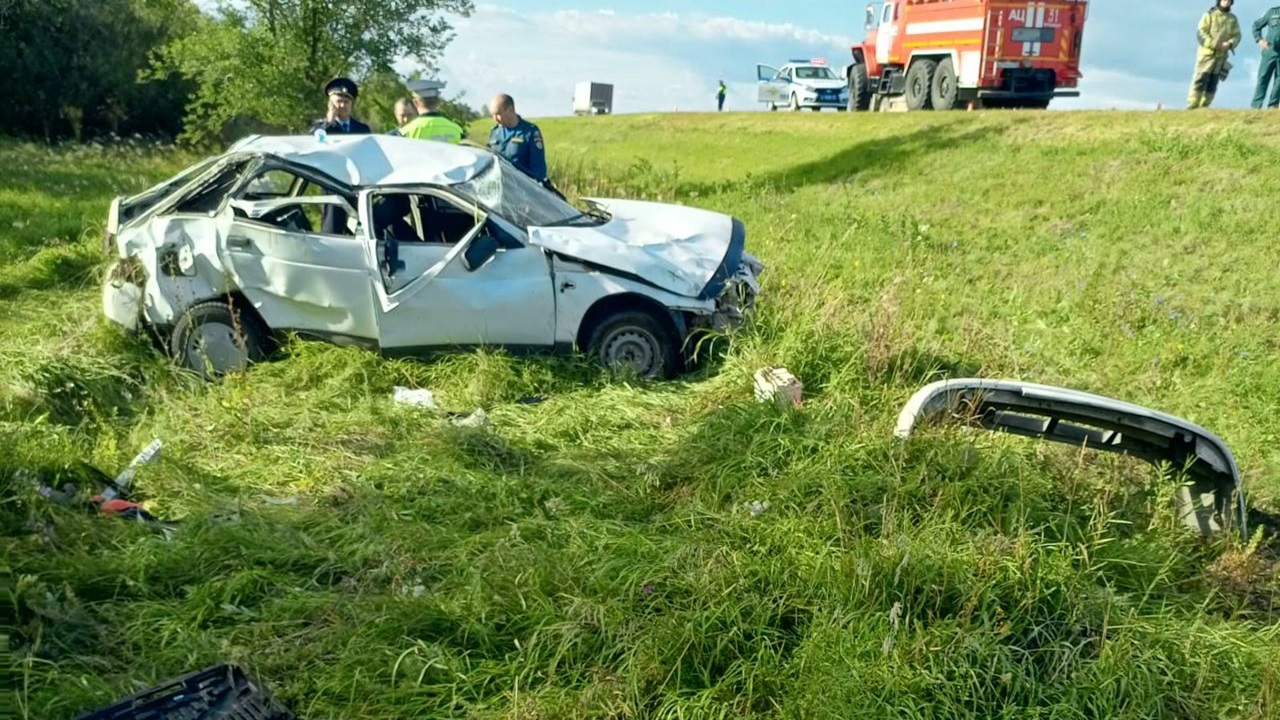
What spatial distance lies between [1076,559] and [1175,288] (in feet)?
18.0

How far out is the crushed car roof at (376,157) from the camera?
6.46 m

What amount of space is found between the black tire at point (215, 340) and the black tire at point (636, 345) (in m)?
2.25

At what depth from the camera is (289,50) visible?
14336mm

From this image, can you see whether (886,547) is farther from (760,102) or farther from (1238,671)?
(760,102)

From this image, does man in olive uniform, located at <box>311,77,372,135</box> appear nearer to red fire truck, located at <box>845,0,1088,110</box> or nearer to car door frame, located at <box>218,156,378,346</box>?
car door frame, located at <box>218,156,378,346</box>

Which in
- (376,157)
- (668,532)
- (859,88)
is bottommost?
(668,532)

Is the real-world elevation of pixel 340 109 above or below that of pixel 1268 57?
below

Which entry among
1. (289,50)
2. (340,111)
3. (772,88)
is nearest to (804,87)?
(772,88)

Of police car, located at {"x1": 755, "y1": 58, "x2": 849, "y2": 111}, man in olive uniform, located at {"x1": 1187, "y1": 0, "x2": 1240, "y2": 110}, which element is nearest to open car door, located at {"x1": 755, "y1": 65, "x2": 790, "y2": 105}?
police car, located at {"x1": 755, "y1": 58, "x2": 849, "y2": 111}

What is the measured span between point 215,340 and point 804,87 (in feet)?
84.3

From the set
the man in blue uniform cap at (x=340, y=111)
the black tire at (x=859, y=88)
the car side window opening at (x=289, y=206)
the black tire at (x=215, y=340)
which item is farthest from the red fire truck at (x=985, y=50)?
the black tire at (x=215, y=340)

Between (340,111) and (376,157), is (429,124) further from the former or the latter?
(376,157)

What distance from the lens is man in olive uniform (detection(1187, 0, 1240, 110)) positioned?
13852 mm

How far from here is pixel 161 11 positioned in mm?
23094
